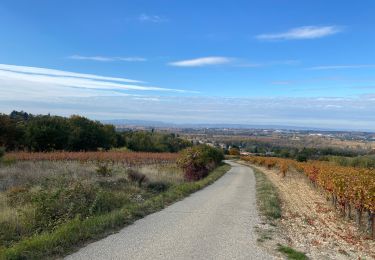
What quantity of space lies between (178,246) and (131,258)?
4.60 feet

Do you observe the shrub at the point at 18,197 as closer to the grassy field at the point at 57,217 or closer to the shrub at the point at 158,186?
the grassy field at the point at 57,217

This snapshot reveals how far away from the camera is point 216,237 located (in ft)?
33.5

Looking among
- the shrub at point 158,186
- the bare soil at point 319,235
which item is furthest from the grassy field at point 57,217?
the shrub at point 158,186

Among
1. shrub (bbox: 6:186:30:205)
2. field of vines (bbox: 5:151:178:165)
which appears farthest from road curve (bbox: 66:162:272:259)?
field of vines (bbox: 5:151:178:165)

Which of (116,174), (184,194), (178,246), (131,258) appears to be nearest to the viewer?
(131,258)

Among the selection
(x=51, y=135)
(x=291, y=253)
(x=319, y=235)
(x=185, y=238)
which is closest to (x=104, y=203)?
(x=185, y=238)

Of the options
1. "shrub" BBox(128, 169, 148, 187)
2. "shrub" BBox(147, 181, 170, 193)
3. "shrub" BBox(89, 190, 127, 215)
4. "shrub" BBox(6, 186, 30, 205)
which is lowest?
"shrub" BBox(147, 181, 170, 193)

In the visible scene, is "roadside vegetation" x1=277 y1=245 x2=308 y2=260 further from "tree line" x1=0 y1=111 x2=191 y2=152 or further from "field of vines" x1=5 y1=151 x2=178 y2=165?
"tree line" x1=0 y1=111 x2=191 y2=152

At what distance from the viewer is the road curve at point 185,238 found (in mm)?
8336

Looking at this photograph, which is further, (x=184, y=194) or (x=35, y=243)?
(x=184, y=194)

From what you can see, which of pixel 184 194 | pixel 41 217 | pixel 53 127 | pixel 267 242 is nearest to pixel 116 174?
pixel 184 194

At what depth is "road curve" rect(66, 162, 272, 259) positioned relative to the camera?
8336mm

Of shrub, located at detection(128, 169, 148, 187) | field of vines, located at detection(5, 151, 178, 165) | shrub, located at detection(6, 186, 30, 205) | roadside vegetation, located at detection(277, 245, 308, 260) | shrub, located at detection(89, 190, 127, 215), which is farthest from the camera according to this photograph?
field of vines, located at detection(5, 151, 178, 165)

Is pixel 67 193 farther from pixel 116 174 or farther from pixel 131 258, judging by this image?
pixel 116 174
